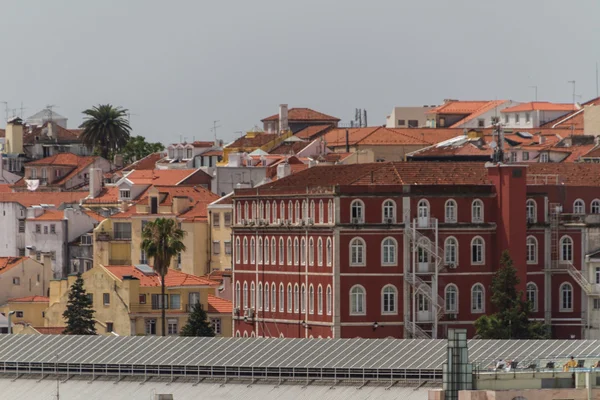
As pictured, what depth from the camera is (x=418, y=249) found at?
168m

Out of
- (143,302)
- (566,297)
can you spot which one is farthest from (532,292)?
(143,302)

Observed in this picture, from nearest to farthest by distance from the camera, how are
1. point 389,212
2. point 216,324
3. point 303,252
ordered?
1. point 389,212
2. point 303,252
3. point 216,324

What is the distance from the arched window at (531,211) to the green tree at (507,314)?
5.53 metres

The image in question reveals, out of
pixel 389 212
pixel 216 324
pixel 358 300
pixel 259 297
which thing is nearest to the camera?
pixel 358 300

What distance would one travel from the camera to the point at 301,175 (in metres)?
182

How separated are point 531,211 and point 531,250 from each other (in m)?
2.29

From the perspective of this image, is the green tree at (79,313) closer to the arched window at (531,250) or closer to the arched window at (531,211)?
the arched window at (531,250)

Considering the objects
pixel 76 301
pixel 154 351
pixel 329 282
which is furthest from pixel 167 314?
pixel 154 351

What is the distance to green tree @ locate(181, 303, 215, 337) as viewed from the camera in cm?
17638

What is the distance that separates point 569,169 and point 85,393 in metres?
45.5

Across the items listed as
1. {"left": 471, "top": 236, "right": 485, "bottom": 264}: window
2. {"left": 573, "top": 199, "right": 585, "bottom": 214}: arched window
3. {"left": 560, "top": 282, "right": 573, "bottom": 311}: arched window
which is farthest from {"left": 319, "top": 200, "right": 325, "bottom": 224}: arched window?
{"left": 573, "top": 199, "right": 585, "bottom": 214}: arched window

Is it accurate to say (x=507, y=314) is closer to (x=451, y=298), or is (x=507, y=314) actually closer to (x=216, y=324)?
(x=451, y=298)

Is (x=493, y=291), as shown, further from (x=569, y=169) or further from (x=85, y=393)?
(x=85, y=393)

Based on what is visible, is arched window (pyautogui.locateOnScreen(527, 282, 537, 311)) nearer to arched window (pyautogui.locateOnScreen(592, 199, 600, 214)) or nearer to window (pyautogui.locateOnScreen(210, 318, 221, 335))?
arched window (pyautogui.locateOnScreen(592, 199, 600, 214))
